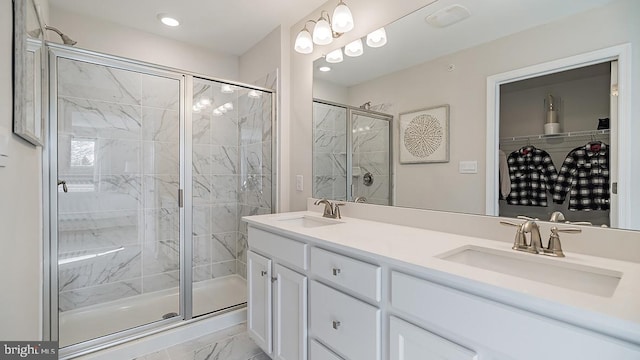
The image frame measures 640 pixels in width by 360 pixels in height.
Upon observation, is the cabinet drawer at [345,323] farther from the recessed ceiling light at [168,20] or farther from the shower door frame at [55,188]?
the recessed ceiling light at [168,20]

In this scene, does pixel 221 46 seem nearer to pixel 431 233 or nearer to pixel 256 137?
pixel 256 137

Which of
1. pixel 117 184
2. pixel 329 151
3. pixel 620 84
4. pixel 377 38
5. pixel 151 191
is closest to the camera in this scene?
pixel 620 84

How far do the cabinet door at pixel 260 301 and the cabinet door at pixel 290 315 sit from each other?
7 cm

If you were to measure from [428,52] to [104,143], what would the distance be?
253 centimetres

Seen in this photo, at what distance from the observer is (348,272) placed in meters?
1.14

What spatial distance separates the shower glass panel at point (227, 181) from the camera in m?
2.58

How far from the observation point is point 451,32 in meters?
1.47

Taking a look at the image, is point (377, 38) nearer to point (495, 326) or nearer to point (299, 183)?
point (299, 183)

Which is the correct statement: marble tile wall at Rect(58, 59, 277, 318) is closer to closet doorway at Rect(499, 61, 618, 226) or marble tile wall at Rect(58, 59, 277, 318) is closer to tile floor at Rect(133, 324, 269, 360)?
tile floor at Rect(133, 324, 269, 360)

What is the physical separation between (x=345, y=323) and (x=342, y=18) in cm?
170

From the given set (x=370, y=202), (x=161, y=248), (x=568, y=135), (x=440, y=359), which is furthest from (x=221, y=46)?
(x=440, y=359)

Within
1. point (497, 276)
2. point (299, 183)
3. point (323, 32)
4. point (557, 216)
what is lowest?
point (497, 276)

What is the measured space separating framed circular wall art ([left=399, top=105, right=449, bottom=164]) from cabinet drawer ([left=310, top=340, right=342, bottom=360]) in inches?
41.4

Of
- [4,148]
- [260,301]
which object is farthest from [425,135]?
[4,148]
